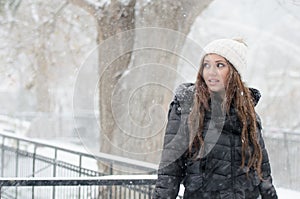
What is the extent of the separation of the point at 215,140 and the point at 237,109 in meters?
0.25

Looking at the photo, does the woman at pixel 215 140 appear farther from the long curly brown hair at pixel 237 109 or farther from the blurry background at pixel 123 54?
the blurry background at pixel 123 54

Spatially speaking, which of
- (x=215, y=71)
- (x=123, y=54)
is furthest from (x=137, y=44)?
(x=215, y=71)

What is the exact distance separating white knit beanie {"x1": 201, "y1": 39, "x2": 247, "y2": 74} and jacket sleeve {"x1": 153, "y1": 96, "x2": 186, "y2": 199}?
20.2 inches

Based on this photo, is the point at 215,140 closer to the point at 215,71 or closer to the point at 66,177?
the point at 215,71

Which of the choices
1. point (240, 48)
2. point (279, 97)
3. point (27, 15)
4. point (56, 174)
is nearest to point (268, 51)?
point (279, 97)

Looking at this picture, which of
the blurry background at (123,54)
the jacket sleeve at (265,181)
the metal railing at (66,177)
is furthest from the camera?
the blurry background at (123,54)

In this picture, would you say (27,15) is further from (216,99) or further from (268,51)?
(268,51)

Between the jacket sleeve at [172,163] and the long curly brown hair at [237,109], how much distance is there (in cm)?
8

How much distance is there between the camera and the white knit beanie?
12.1ft

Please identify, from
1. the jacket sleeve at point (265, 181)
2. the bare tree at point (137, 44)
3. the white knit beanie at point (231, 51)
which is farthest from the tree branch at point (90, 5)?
the jacket sleeve at point (265, 181)

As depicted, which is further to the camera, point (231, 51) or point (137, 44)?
point (137, 44)

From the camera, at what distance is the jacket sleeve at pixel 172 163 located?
3.43 metres

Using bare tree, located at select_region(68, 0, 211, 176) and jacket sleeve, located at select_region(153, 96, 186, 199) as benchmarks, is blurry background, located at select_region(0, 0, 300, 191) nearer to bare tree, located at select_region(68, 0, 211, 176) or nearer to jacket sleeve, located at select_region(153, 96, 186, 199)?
bare tree, located at select_region(68, 0, 211, 176)

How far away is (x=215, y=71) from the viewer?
3607 mm
